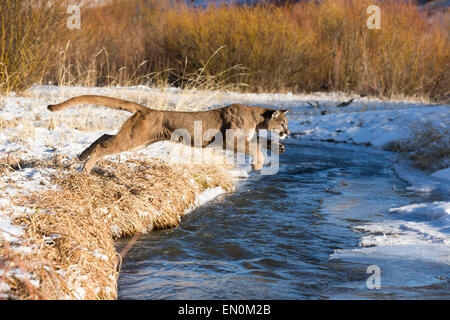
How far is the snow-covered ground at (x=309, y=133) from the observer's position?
600cm

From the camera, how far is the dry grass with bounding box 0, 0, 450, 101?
1934 centimetres

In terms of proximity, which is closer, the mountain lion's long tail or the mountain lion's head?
the mountain lion's long tail

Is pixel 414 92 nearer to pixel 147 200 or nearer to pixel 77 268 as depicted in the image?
pixel 147 200

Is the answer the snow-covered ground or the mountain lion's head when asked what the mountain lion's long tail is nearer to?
the snow-covered ground

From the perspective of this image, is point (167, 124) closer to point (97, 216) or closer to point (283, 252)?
point (97, 216)

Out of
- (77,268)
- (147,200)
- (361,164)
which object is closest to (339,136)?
(361,164)

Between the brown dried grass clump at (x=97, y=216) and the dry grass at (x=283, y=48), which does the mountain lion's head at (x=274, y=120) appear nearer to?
the brown dried grass clump at (x=97, y=216)

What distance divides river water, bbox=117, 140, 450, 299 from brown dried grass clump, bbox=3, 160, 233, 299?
276 mm

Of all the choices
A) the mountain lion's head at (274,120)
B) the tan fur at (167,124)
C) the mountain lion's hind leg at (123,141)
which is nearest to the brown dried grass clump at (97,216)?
the mountain lion's hind leg at (123,141)

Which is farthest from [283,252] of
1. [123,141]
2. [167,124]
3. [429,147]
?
[429,147]

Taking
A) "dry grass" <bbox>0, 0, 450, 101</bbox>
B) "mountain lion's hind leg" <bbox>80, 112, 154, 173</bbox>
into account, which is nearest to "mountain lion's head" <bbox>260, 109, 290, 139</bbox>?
"mountain lion's hind leg" <bbox>80, 112, 154, 173</bbox>

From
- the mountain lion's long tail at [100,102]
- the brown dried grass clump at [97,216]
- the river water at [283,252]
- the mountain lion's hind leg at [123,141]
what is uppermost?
the mountain lion's long tail at [100,102]

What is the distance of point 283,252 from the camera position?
19.6 feet

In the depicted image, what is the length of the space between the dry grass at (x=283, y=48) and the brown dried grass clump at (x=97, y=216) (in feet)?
35.1
